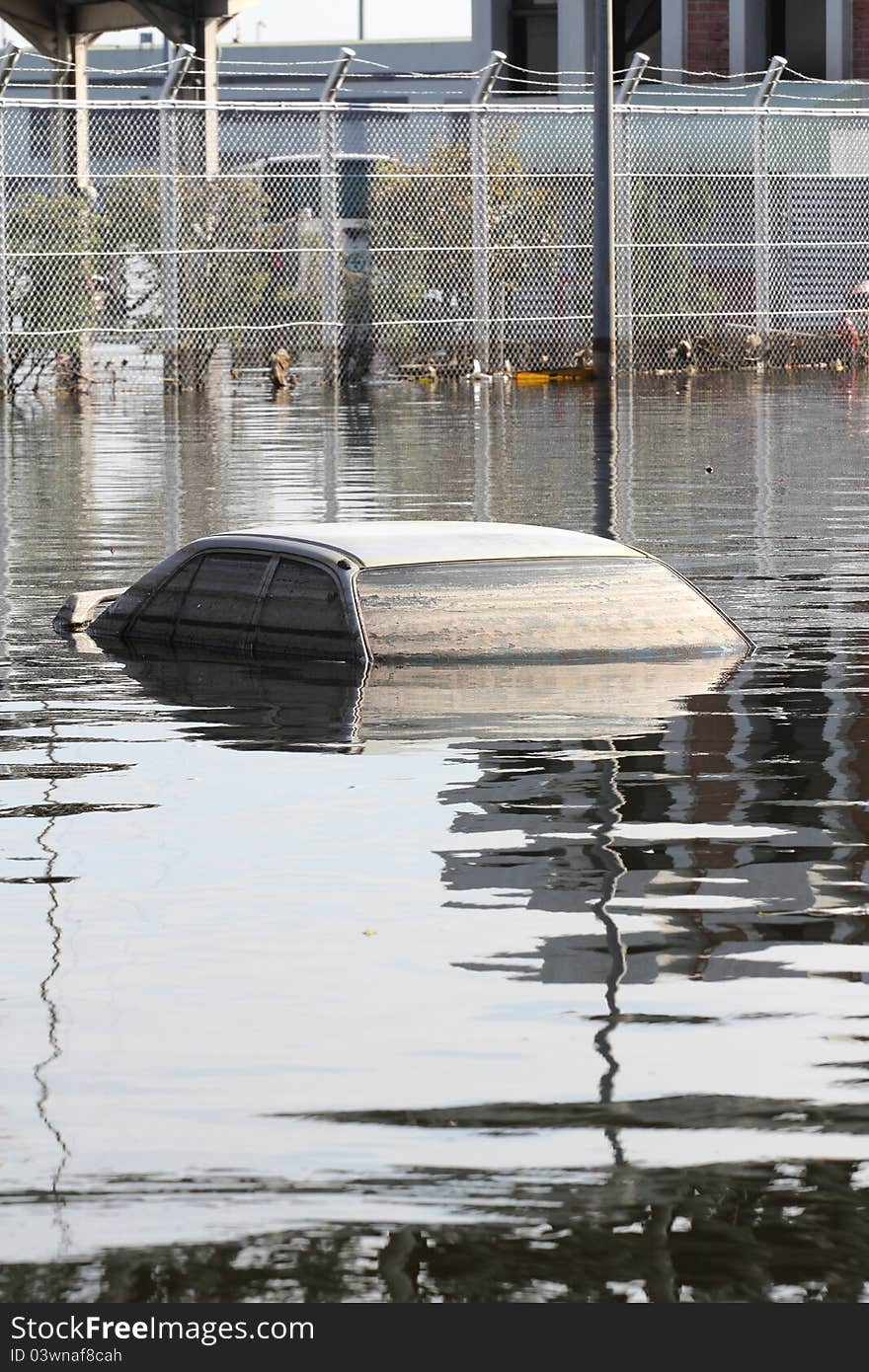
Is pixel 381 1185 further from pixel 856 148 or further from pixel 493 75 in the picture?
pixel 856 148

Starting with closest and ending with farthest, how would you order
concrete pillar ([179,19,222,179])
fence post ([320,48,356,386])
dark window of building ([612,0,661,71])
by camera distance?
concrete pillar ([179,19,222,179]) → fence post ([320,48,356,386]) → dark window of building ([612,0,661,71])

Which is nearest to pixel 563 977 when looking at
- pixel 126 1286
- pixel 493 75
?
pixel 126 1286

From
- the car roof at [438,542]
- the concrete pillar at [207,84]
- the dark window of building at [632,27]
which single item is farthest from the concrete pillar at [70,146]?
the dark window of building at [632,27]

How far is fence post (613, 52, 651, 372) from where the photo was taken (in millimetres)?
38094

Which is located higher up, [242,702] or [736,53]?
[736,53]

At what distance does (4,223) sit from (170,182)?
2.33 m

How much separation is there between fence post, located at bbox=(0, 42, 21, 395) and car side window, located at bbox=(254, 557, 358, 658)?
1914 cm

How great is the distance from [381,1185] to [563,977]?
68.1 inches

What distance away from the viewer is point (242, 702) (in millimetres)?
12453

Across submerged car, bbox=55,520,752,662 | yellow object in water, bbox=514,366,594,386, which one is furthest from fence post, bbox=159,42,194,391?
submerged car, bbox=55,520,752,662

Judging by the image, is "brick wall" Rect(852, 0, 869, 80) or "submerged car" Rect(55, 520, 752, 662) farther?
"brick wall" Rect(852, 0, 869, 80)

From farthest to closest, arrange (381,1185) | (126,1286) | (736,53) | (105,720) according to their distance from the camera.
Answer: (736,53), (105,720), (381,1185), (126,1286)

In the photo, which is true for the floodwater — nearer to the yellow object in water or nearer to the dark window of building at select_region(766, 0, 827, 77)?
the yellow object in water

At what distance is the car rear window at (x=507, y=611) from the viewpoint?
13.4m
